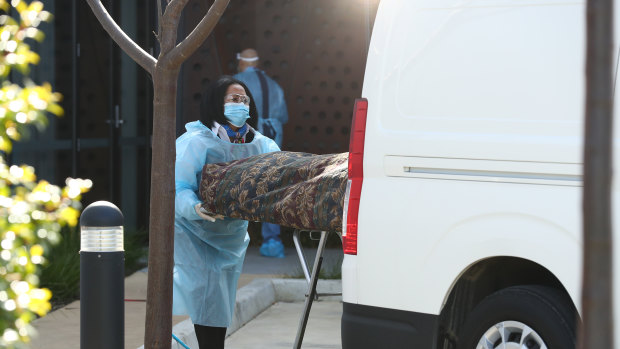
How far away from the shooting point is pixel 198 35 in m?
4.32

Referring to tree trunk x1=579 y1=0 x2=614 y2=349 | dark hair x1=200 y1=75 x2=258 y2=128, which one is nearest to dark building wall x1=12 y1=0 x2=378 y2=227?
dark hair x1=200 y1=75 x2=258 y2=128

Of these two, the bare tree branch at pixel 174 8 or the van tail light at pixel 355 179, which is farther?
the bare tree branch at pixel 174 8

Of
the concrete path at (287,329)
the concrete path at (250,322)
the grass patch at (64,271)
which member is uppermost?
the grass patch at (64,271)

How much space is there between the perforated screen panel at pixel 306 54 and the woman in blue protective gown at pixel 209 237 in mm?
5421

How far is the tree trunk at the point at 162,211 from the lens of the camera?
173 inches

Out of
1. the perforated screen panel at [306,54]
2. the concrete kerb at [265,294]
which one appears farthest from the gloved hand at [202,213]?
the perforated screen panel at [306,54]

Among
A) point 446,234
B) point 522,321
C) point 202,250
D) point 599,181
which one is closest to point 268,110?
point 202,250

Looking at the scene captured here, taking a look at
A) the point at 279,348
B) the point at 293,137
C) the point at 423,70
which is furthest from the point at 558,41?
the point at 293,137

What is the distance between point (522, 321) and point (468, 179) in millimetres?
534

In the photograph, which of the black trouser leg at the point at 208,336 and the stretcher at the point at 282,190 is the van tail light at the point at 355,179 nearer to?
the stretcher at the point at 282,190

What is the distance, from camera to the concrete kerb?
6.83m

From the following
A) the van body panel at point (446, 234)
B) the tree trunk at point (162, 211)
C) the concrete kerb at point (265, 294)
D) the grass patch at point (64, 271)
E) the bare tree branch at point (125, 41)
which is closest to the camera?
the van body panel at point (446, 234)

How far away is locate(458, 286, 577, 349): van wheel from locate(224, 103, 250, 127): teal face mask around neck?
6.34 ft

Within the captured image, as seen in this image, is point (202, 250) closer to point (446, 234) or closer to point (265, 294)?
point (446, 234)
